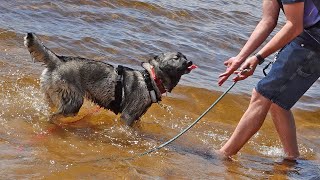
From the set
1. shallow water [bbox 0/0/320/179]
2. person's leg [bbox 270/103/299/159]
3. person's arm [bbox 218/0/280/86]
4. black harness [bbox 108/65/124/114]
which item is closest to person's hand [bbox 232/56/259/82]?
person's arm [bbox 218/0/280/86]

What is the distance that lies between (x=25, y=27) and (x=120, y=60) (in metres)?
2.16

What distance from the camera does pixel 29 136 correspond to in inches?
233

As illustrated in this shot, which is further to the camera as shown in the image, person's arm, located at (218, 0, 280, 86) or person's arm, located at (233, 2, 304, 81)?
person's arm, located at (218, 0, 280, 86)

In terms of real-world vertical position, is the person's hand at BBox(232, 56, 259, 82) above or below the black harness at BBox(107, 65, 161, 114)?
above

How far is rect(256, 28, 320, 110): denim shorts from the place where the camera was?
5.50 metres

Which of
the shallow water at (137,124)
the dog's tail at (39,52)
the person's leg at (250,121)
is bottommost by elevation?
the shallow water at (137,124)

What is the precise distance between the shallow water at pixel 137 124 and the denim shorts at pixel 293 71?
2.88ft

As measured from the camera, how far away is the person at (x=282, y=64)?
5238 millimetres

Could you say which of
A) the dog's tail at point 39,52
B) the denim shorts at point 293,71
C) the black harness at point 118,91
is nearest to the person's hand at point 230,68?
the denim shorts at point 293,71

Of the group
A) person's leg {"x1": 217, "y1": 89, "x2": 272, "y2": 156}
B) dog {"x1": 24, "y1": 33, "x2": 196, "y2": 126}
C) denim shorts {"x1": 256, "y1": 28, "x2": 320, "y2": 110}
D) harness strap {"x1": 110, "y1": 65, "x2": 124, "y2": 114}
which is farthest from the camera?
harness strap {"x1": 110, "y1": 65, "x2": 124, "y2": 114}

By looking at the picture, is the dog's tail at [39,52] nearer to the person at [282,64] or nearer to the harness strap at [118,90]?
the harness strap at [118,90]

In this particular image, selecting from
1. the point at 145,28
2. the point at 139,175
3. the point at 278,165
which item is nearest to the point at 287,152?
the point at 278,165

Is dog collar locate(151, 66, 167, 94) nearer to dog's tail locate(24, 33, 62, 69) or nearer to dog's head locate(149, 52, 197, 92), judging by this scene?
dog's head locate(149, 52, 197, 92)

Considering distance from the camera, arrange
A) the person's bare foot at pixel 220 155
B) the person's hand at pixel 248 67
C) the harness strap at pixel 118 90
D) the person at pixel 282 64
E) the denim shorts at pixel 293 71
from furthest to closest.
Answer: the harness strap at pixel 118 90 → the person's bare foot at pixel 220 155 → the denim shorts at pixel 293 71 → the person's hand at pixel 248 67 → the person at pixel 282 64
